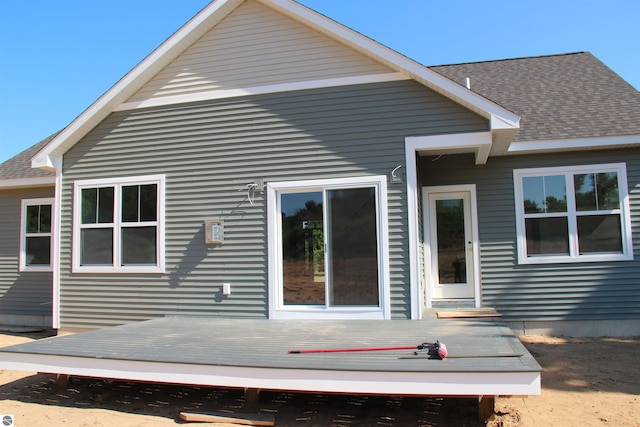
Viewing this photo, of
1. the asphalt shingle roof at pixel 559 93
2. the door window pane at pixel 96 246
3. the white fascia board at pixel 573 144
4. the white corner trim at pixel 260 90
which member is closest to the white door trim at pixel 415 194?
the white corner trim at pixel 260 90

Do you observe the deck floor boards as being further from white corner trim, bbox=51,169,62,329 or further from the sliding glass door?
white corner trim, bbox=51,169,62,329

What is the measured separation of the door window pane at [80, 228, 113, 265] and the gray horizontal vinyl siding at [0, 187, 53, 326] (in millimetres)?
2473

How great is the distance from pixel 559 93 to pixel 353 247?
5.44 metres

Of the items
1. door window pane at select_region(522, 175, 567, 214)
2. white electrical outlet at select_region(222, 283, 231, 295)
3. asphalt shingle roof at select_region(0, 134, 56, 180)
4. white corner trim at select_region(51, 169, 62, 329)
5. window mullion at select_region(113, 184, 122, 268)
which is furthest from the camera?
asphalt shingle roof at select_region(0, 134, 56, 180)

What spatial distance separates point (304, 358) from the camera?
452cm

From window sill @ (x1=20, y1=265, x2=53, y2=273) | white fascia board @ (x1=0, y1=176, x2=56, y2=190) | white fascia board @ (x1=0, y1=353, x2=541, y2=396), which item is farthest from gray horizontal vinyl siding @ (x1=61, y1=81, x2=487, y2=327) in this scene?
white fascia board @ (x1=0, y1=353, x2=541, y2=396)

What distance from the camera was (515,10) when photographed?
9.45 metres

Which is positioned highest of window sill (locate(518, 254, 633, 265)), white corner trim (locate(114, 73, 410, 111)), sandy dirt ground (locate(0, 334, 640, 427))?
white corner trim (locate(114, 73, 410, 111))

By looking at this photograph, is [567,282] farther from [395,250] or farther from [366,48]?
[366,48]

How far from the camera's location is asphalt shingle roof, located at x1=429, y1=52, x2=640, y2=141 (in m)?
7.64

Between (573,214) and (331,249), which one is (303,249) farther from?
(573,214)

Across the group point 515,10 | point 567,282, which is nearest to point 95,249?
point 567,282

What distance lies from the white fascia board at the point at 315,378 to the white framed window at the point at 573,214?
427 cm

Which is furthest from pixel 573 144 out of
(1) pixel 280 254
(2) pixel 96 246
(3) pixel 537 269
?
(2) pixel 96 246
